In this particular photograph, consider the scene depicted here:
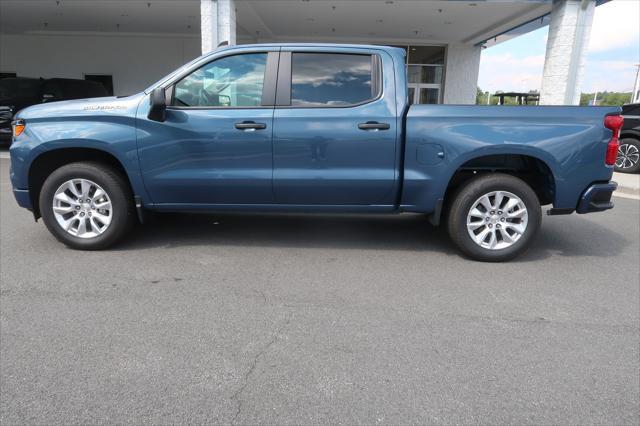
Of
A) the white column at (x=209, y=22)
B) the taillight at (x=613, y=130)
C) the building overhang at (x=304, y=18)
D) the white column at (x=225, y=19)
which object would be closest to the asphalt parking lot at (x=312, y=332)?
the taillight at (x=613, y=130)

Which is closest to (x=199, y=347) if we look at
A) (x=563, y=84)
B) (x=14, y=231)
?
(x=14, y=231)

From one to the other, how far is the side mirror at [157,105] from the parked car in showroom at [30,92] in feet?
32.7

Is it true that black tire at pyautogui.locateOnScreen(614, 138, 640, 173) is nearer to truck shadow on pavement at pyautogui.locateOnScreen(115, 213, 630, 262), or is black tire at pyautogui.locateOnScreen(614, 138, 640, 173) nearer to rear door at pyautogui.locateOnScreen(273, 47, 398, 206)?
truck shadow on pavement at pyautogui.locateOnScreen(115, 213, 630, 262)

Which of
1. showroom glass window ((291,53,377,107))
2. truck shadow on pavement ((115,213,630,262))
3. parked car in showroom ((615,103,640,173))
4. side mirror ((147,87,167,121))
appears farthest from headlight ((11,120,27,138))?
parked car in showroom ((615,103,640,173))

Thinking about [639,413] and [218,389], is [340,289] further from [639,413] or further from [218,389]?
[639,413]

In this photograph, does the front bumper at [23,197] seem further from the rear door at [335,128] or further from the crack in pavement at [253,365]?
the crack in pavement at [253,365]

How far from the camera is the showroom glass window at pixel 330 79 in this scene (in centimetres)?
427

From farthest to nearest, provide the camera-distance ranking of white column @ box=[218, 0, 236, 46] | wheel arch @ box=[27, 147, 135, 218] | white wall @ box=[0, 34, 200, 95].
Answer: white wall @ box=[0, 34, 200, 95] < white column @ box=[218, 0, 236, 46] < wheel arch @ box=[27, 147, 135, 218]

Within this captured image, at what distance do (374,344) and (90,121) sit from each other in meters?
3.32

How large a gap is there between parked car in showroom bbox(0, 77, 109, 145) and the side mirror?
32.7 ft

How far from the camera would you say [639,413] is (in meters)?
2.26

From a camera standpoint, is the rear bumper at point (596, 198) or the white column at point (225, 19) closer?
the rear bumper at point (596, 198)

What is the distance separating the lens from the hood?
4.24m

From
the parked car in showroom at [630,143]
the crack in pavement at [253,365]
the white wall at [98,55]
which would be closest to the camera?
the crack in pavement at [253,365]
